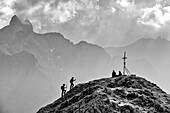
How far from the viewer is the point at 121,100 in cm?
4288

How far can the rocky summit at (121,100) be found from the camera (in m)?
40.5

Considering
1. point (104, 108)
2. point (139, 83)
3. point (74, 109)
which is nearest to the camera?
point (104, 108)

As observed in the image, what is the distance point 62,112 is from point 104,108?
8.77 meters

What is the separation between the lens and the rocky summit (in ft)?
133

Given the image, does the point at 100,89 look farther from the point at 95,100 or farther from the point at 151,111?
the point at 151,111

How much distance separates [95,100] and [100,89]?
503 centimetres

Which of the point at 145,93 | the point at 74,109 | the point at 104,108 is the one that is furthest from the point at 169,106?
the point at 74,109

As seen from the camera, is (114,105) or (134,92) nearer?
(114,105)

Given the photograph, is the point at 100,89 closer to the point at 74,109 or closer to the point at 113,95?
the point at 113,95

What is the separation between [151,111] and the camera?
41.0m

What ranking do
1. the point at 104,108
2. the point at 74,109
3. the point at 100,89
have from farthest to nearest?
the point at 100,89 < the point at 74,109 < the point at 104,108

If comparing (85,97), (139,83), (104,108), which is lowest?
(104,108)

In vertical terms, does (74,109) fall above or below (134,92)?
below

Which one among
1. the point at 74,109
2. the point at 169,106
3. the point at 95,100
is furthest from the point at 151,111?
the point at 74,109
